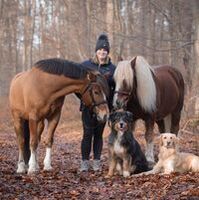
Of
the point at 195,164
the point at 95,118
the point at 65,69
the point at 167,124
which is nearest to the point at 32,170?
the point at 95,118

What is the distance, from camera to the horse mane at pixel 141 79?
8.00 metres

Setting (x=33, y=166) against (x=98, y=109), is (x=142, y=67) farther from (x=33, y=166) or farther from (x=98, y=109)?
(x=33, y=166)

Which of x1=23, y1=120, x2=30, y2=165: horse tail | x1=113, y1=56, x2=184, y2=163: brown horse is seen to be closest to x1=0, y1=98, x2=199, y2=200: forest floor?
x1=23, y1=120, x2=30, y2=165: horse tail

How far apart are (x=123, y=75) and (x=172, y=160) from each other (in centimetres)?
167

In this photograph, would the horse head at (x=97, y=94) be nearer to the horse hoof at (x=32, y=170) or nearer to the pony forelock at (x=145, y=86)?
the pony forelock at (x=145, y=86)

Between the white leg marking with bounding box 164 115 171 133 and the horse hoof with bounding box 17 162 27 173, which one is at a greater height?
the white leg marking with bounding box 164 115 171 133

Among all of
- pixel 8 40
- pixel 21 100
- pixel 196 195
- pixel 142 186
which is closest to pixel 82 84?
pixel 21 100

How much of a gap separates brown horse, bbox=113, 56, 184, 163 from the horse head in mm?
199

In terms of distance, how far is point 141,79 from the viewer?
8.32 m

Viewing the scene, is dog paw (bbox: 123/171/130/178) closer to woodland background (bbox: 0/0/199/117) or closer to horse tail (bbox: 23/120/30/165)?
horse tail (bbox: 23/120/30/165)

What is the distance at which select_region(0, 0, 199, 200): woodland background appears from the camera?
6305mm

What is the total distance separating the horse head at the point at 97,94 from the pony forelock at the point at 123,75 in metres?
0.22

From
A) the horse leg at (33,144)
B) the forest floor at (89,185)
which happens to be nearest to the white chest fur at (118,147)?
the forest floor at (89,185)

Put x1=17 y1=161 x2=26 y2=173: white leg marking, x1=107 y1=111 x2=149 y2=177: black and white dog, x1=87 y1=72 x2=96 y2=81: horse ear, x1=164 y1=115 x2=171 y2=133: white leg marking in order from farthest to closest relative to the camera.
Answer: x1=164 y1=115 x2=171 y2=133: white leg marking < x1=17 y1=161 x2=26 y2=173: white leg marking < x1=87 y1=72 x2=96 y2=81: horse ear < x1=107 y1=111 x2=149 y2=177: black and white dog
